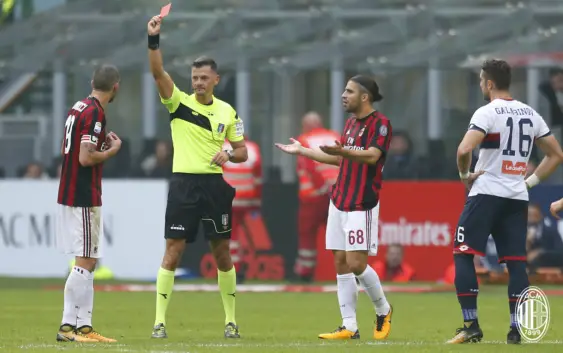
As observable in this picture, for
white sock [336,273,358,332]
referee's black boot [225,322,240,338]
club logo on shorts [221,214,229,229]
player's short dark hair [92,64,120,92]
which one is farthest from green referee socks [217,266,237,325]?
player's short dark hair [92,64,120,92]

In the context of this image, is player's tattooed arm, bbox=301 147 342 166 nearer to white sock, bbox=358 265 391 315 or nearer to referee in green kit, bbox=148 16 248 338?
referee in green kit, bbox=148 16 248 338

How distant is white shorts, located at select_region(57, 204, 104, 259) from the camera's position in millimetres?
11859

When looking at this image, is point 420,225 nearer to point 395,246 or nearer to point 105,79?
point 395,246

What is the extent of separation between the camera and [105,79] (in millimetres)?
11969

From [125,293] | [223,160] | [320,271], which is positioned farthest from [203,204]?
[320,271]

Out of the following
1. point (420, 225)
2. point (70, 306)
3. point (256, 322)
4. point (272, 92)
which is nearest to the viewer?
point (70, 306)

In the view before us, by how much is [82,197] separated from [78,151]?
13.7 inches

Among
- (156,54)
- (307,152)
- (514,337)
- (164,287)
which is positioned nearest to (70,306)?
(164,287)

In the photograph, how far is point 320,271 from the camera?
21438 millimetres

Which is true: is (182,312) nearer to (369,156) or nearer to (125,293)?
(125,293)

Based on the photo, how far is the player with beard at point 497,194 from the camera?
37.5ft

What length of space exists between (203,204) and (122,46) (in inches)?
488

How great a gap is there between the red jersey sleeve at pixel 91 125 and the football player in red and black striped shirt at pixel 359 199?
167 cm

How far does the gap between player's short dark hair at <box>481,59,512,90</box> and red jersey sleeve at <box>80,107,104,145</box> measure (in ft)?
9.44
